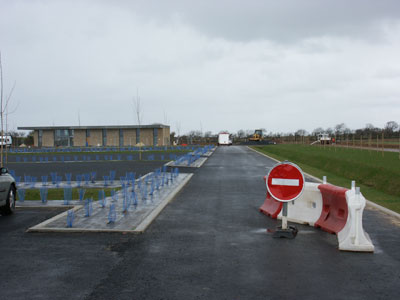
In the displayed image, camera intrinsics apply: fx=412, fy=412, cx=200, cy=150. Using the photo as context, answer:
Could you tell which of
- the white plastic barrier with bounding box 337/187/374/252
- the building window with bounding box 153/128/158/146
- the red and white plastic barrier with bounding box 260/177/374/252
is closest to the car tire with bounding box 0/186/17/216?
the red and white plastic barrier with bounding box 260/177/374/252

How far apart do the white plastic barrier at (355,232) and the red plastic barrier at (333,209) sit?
46 centimetres

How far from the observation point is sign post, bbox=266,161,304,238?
8305 mm

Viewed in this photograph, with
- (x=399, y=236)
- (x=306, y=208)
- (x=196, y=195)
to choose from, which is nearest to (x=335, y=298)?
(x=399, y=236)

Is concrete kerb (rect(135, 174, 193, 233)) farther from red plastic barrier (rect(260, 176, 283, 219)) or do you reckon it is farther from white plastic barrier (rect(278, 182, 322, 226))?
white plastic barrier (rect(278, 182, 322, 226))

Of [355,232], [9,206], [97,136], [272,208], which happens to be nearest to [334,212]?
[355,232]

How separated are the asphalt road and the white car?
89cm

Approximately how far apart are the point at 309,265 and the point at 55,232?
528cm

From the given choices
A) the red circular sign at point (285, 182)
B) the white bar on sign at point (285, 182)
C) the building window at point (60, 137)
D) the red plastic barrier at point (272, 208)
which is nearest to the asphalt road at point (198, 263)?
the red plastic barrier at point (272, 208)

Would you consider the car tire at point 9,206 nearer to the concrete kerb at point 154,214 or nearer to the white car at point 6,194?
the white car at point 6,194

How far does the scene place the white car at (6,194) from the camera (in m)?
10.7

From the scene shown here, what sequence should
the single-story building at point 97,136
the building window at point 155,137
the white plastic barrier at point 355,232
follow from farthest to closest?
1. the single-story building at point 97,136
2. the building window at point 155,137
3. the white plastic barrier at point 355,232

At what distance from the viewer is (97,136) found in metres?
87.4

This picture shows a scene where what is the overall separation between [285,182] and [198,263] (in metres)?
2.90

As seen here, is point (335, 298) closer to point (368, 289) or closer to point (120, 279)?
point (368, 289)
